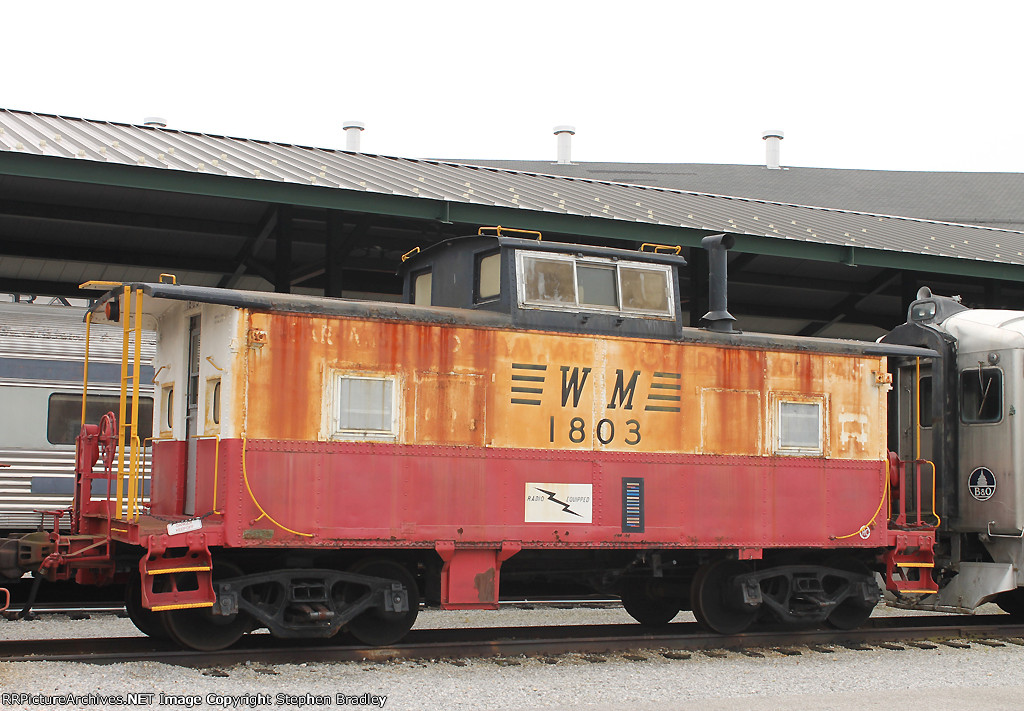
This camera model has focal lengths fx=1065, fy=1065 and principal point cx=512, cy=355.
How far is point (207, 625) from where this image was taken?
10070mm

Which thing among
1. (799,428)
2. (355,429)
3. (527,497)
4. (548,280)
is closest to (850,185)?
(799,428)

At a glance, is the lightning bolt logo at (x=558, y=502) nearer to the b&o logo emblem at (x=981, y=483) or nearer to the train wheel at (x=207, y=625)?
the train wheel at (x=207, y=625)

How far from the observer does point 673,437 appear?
11320 mm

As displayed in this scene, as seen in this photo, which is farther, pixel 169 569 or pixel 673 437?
pixel 673 437

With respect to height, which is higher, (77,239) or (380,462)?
(77,239)

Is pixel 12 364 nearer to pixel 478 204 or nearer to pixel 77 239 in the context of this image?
pixel 77 239

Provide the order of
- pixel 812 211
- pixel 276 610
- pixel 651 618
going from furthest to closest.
A: pixel 812 211 → pixel 651 618 → pixel 276 610

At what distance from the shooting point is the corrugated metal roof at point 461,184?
14.2m

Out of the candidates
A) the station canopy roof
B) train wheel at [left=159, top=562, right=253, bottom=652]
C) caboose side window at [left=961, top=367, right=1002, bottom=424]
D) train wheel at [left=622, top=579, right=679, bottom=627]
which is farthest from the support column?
caboose side window at [left=961, top=367, right=1002, bottom=424]

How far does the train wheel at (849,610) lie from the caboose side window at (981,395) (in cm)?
259

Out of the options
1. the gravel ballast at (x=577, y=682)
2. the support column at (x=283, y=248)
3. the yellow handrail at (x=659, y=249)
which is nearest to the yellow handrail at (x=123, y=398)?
the gravel ballast at (x=577, y=682)

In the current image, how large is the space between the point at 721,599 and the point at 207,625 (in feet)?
18.4

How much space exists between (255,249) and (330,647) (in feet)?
29.4

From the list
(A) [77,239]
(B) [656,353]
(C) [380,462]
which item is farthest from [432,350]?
(A) [77,239]
